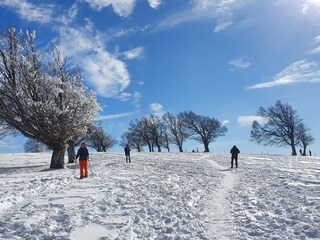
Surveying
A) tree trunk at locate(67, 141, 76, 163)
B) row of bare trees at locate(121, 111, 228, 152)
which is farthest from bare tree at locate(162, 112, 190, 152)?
tree trunk at locate(67, 141, 76, 163)

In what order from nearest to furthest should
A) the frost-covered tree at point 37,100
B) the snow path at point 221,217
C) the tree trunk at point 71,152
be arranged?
the snow path at point 221,217, the frost-covered tree at point 37,100, the tree trunk at point 71,152

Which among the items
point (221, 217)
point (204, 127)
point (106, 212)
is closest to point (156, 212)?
point (106, 212)

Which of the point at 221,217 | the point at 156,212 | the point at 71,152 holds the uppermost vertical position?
the point at 71,152

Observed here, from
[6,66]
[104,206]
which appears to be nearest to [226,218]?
[104,206]

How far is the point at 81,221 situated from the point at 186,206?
3.78m

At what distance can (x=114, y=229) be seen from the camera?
29.3 ft

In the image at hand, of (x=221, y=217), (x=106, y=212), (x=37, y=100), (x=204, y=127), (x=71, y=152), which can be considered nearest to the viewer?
(x=221, y=217)

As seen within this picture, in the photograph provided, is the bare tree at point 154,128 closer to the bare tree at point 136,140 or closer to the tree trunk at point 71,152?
the bare tree at point 136,140

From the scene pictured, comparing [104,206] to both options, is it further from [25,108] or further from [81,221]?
[25,108]

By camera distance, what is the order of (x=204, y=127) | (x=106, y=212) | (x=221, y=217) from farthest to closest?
(x=204, y=127) < (x=106, y=212) < (x=221, y=217)

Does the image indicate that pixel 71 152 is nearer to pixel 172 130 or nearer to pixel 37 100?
pixel 37 100

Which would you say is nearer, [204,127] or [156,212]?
[156,212]

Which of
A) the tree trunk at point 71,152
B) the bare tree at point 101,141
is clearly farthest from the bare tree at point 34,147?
the tree trunk at point 71,152

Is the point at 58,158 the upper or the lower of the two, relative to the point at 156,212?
upper
